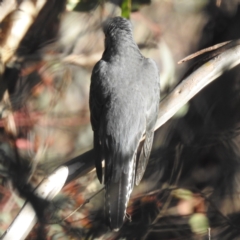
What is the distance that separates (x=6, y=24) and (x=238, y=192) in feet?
5.95

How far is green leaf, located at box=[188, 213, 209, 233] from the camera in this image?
10.9ft

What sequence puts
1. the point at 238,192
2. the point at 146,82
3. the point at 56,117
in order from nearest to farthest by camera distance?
the point at 146,82 → the point at 238,192 → the point at 56,117

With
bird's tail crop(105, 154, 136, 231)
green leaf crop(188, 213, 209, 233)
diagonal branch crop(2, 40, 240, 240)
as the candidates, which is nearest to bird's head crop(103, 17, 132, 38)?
diagonal branch crop(2, 40, 240, 240)

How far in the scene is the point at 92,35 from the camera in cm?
344

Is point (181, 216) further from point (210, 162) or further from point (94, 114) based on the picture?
point (94, 114)

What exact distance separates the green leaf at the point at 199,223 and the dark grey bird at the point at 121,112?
983 mm

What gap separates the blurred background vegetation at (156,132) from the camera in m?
3.27

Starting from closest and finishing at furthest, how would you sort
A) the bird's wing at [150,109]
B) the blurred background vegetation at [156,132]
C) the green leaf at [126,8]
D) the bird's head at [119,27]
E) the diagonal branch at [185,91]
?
the diagonal branch at [185,91] < the bird's wing at [150,109] < the bird's head at [119,27] < the green leaf at [126,8] < the blurred background vegetation at [156,132]

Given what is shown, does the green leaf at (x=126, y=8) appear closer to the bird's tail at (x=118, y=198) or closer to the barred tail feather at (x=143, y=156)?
the barred tail feather at (x=143, y=156)

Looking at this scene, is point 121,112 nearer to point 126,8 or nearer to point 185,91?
point 185,91

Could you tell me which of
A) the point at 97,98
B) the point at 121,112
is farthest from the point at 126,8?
the point at 121,112

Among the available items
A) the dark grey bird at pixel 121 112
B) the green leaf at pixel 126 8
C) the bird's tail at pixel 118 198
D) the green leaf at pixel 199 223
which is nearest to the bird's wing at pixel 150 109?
the dark grey bird at pixel 121 112

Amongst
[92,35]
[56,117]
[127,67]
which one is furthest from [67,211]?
[127,67]

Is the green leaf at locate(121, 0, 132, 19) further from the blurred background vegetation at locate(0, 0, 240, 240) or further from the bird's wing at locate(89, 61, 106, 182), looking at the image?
the bird's wing at locate(89, 61, 106, 182)
